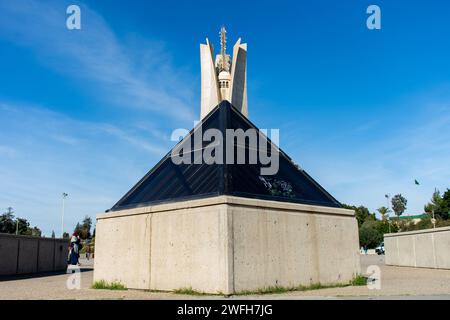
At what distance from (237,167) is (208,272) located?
3328 millimetres

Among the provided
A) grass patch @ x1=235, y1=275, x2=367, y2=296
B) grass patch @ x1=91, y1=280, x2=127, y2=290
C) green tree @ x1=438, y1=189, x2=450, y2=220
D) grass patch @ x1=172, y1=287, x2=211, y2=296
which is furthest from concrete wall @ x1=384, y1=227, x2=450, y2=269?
green tree @ x1=438, y1=189, x2=450, y2=220

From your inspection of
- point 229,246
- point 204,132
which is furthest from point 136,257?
point 204,132

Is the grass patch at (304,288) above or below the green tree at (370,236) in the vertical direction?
below

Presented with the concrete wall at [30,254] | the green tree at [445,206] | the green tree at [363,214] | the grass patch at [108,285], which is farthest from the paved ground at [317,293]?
the green tree at [363,214]

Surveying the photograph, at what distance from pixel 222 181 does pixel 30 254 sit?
16556 millimetres

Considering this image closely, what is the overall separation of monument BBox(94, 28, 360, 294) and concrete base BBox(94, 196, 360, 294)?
1.0 inches

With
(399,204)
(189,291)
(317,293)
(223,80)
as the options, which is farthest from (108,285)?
(399,204)

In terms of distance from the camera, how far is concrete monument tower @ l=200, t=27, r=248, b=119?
5609 centimetres

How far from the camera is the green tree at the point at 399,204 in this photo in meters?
142

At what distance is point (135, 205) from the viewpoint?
43.8ft

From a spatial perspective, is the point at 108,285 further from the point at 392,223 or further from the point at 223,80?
the point at 392,223

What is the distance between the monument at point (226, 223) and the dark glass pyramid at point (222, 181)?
0.04 m

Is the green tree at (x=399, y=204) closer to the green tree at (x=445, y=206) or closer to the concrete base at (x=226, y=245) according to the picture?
the green tree at (x=445, y=206)
